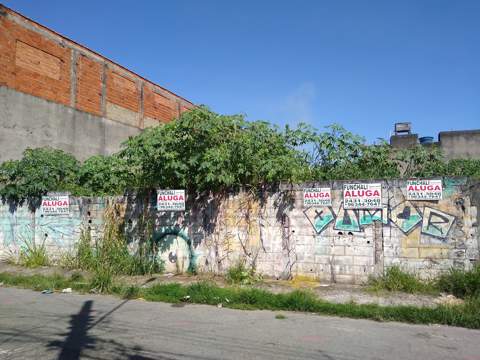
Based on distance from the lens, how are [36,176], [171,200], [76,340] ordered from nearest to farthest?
[76,340] < [171,200] < [36,176]

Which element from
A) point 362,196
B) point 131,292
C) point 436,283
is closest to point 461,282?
point 436,283

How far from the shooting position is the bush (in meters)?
7.39

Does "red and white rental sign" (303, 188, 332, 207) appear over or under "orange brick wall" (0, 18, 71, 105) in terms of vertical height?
under

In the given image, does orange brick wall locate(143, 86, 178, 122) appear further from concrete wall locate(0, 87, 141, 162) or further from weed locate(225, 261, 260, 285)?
weed locate(225, 261, 260, 285)

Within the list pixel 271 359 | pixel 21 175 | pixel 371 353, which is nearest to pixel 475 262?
pixel 371 353

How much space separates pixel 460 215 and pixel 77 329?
22.9 ft

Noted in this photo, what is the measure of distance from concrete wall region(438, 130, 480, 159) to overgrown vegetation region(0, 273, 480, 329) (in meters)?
19.1

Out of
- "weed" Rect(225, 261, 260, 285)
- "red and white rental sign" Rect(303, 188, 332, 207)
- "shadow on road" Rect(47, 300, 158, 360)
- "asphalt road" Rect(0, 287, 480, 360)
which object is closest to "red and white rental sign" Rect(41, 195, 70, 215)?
"asphalt road" Rect(0, 287, 480, 360)

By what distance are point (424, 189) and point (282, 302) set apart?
139 inches

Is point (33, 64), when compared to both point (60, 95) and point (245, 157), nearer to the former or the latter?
point (60, 95)

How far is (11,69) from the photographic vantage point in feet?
56.9

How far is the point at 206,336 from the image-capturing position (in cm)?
592

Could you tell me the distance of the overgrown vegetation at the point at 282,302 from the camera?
6574 mm


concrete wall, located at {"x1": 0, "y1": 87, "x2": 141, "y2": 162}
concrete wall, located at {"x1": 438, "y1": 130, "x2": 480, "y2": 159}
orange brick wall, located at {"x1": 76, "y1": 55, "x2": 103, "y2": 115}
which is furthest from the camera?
concrete wall, located at {"x1": 438, "y1": 130, "x2": 480, "y2": 159}
